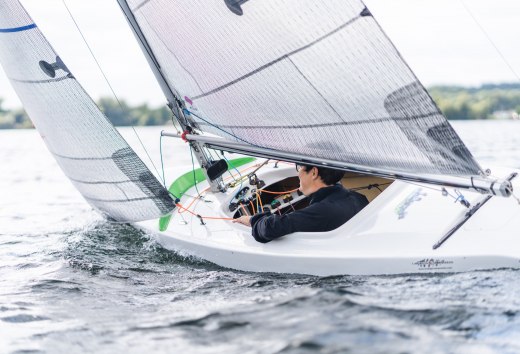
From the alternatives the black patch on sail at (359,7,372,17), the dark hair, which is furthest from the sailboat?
the dark hair

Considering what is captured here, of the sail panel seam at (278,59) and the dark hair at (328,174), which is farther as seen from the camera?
the dark hair at (328,174)

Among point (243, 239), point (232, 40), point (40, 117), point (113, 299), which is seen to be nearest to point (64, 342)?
point (113, 299)

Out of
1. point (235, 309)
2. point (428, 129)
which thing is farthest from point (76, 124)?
point (428, 129)

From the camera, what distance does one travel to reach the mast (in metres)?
4.22

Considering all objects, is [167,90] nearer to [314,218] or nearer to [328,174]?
[328,174]

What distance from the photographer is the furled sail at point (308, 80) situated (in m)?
3.16

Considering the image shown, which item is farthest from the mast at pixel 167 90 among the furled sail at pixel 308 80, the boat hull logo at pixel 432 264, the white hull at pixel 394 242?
the boat hull logo at pixel 432 264

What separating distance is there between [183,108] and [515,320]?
2438 millimetres

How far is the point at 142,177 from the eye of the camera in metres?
4.50

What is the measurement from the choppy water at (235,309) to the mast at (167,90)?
2.35ft

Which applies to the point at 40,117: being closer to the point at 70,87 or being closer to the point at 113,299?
the point at 70,87

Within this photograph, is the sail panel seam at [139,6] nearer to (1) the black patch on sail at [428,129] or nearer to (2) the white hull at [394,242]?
(2) the white hull at [394,242]

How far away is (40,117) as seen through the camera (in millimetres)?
4785

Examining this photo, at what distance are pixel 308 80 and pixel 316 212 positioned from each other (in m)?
0.78
